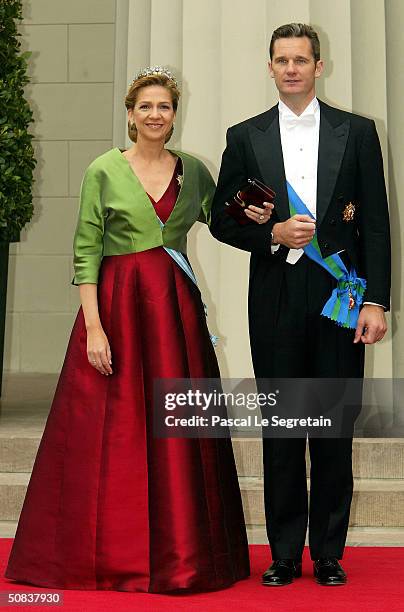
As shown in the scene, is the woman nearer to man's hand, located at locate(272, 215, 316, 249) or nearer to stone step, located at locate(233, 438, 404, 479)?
man's hand, located at locate(272, 215, 316, 249)

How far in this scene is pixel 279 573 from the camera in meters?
4.26

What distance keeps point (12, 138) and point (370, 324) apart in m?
3.11

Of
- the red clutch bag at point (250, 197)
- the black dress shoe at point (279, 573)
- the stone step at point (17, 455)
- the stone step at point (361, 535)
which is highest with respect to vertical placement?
the red clutch bag at point (250, 197)

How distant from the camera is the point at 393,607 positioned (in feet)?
13.1

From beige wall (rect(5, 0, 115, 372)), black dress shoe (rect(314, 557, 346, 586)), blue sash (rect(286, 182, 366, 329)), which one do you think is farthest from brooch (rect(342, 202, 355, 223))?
beige wall (rect(5, 0, 115, 372))

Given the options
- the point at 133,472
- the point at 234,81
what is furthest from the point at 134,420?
the point at 234,81

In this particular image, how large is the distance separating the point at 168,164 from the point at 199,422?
92cm

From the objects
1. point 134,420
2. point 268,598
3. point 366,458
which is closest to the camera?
point 268,598

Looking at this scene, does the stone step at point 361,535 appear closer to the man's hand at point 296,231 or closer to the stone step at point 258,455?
the stone step at point 258,455

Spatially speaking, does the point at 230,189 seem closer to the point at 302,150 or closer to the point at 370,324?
the point at 302,150

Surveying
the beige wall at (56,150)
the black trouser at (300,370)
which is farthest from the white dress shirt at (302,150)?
the beige wall at (56,150)

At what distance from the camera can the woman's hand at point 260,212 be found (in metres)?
4.14

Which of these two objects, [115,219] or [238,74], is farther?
[238,74]

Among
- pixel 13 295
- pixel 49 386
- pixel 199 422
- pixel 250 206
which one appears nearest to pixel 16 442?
pixel 199 422
